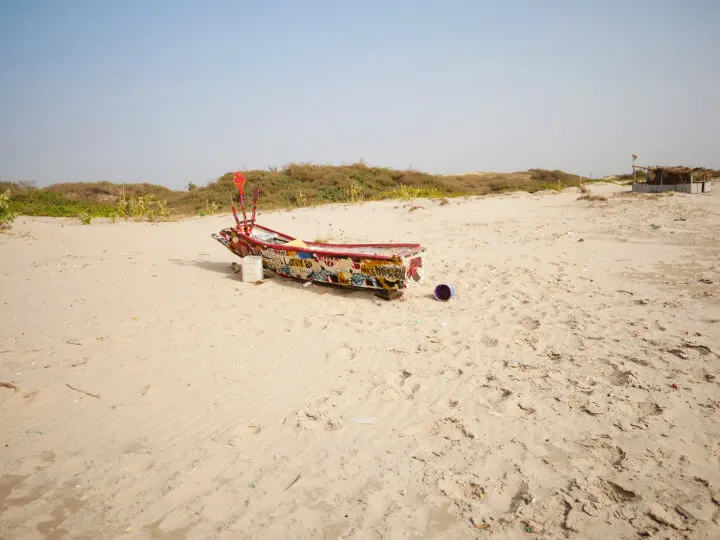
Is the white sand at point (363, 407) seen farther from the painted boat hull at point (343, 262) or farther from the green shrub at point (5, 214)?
the green shrub at point (5, 214)

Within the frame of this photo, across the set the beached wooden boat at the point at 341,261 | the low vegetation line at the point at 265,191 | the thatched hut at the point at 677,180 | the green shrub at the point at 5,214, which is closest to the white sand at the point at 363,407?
the beached wooden boat at the point at 341,261

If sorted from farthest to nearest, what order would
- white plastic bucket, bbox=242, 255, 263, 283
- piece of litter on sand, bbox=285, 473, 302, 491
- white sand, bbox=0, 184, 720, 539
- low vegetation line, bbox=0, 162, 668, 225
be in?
low vegetation line, bbox=0, 162, 668, 225 → white plastic bucket, bbox=242, 255, 263, 283 → piece of litter on sand, bbox=285, 473, 302, 491 → white sand, bbox=0, 184, 720, 539

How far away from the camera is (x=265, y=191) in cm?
2042

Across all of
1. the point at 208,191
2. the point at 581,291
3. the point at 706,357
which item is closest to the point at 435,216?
the point at 581,291

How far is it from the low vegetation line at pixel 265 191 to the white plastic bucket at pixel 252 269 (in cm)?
946

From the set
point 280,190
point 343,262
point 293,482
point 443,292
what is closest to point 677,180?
point 443,292

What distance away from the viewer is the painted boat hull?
5637 millimetres

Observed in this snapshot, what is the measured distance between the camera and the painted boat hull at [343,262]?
18.5 ft

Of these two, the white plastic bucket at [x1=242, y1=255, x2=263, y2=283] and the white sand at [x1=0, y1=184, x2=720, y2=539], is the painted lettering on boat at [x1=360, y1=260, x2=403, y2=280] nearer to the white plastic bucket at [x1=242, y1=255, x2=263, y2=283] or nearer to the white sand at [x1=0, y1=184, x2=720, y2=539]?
the white sand at [x1=0, y1=184, x2=720, y2=539]

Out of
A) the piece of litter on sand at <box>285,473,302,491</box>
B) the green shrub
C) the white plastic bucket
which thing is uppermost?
the green shrub

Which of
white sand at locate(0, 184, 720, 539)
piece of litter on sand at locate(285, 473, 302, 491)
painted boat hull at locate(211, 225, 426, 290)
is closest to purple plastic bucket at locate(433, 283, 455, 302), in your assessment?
white sand at locate(0, 184, 720, 539)

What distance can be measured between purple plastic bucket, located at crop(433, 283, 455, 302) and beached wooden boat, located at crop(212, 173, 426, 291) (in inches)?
11.7

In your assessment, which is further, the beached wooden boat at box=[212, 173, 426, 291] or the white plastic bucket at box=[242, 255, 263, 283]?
the white plastic bucket at box=[242, 255, 263, 283]

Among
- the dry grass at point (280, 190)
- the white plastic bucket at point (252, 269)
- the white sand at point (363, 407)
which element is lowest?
the white sand at point (363, 407)
